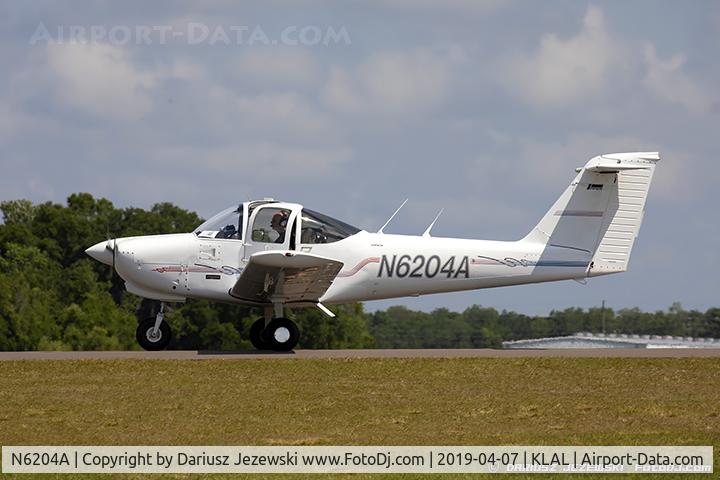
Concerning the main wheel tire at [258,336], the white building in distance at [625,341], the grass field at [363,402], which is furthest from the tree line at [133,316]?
the grass field at [363,402]

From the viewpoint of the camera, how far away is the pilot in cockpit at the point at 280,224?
19.2 metres

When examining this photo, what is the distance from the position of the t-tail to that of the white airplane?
0.02 meters

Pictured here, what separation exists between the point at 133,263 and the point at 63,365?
8.30 ft

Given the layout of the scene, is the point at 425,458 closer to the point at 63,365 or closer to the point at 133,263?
the point at 63,365

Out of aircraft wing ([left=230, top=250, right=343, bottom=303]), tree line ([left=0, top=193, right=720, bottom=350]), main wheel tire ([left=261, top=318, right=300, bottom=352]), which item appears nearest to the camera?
aircraft wing ([left=230, top=250, right=343, bottom=303])

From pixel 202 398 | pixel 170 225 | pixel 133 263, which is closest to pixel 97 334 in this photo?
pixel 170 225

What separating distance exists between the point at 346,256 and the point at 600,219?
405cm

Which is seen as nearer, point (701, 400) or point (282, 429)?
point (282, 429)

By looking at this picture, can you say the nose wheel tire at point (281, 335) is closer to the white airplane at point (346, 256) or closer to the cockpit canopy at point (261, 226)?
the white airplane at point (346, 256)

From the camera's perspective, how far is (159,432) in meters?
13.4

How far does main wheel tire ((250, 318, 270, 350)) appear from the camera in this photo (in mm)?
19339

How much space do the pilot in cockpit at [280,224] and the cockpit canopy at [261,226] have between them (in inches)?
0.6

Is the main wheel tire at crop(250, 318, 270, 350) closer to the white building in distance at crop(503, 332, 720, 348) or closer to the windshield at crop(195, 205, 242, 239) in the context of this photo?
the windshield at crop(195, 205, 242, 239)

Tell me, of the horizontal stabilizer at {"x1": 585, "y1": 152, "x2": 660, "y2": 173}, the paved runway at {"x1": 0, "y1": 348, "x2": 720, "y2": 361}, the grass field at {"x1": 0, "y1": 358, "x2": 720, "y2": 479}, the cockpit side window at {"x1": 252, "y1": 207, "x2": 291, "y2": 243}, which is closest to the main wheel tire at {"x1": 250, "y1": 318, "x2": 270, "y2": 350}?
the paved runway at {"x1": 0, "y1": 348, "x2": 720, "y2": 361}
